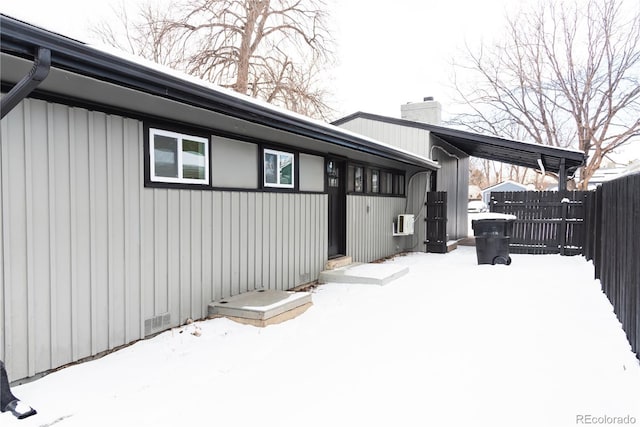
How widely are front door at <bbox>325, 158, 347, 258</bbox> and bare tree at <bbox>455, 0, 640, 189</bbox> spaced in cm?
1552

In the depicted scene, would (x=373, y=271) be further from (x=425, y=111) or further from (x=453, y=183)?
(x=453, y=183)

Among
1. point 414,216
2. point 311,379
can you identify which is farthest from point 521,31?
point 311,379

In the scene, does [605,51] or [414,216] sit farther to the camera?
[605,51]

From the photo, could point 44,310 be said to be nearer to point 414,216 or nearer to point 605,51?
point 414,216

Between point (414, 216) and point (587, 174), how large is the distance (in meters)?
12.7

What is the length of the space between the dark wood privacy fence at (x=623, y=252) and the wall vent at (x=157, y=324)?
3.88m

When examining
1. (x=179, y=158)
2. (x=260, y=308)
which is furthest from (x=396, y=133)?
(x=260, y=308)

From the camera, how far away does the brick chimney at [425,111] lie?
38.5ft

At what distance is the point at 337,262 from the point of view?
6.90 m

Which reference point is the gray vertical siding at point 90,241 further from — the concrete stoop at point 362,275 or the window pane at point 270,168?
the concrete stoop at point 362,275

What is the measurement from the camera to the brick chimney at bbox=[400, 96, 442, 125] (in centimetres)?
1173

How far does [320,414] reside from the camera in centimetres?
253

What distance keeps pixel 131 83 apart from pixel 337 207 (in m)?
4.90

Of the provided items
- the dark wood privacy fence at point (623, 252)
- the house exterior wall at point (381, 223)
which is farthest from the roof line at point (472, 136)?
the dark wood privacy fence at point (623, 252)
